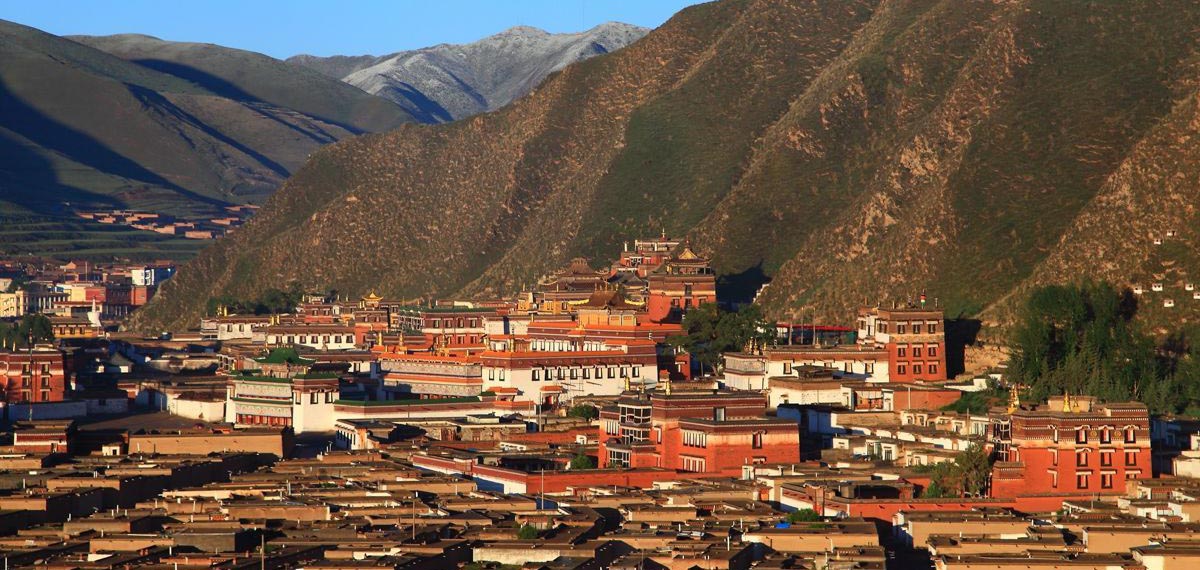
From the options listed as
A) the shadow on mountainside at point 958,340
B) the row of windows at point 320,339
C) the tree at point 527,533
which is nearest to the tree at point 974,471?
the tree at point 527,533

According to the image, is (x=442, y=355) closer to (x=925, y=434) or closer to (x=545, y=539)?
(x=925, y=434)

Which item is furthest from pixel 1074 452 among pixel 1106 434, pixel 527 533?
pixel 527 533

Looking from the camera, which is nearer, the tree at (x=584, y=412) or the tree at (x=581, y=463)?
the tree at (x=581, y=463)

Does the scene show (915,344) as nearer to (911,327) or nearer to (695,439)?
(911,327)

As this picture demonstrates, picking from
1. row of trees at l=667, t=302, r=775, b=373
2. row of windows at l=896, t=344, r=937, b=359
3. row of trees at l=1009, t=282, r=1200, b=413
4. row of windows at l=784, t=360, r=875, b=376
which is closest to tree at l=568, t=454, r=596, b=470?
row of trees at l=1009, t=282, r=1200, b=413

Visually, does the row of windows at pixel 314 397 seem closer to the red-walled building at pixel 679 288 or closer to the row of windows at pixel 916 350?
the red-walled building at pixel 679 288

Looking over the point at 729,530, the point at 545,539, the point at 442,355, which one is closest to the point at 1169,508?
the point at 729,530
